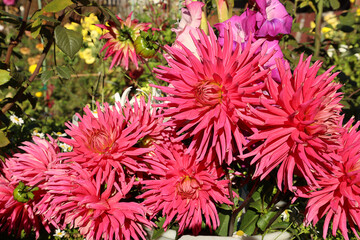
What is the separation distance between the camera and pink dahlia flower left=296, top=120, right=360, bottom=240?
685mm

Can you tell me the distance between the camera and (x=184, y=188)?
0.75 m

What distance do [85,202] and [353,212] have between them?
573 mm

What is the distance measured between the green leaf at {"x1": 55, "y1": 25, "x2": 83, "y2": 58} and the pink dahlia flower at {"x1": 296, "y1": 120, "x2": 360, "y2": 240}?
2.33 ft

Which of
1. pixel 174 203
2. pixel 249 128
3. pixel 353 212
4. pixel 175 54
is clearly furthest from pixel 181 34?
pixel 353 212

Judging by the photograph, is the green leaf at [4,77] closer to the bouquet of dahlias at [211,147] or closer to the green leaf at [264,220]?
the bouquet of dahlias at [211,147]

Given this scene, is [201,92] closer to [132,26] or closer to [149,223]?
[149,223]

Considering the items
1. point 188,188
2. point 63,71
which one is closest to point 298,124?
point 188,188

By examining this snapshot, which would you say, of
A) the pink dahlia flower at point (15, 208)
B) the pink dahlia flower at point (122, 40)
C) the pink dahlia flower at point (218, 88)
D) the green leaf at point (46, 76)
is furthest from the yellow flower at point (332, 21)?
the pink dahlia flower at point (15, 208)

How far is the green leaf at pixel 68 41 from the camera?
0.94 metres

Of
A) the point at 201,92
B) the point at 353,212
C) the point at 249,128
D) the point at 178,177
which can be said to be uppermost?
the point at 201,92

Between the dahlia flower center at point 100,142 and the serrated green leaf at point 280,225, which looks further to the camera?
the serrated green leaf at point 280,225

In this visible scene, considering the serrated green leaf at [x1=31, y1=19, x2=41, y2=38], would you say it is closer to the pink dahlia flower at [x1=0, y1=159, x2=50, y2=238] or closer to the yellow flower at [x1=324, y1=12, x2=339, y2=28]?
the pink dahlia flower at [x1=0, y1=159, x2=50, y2=238]

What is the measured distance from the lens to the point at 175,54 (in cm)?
67

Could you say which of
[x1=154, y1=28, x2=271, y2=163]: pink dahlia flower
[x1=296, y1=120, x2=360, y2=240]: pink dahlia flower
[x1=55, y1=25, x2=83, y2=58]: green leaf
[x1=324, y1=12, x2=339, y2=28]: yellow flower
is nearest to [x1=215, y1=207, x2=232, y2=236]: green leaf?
[x1=296, y1=120, x2=360, y2=240]: pink dahlia flower
